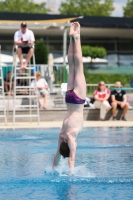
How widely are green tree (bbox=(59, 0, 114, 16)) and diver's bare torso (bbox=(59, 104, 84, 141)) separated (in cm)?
6183

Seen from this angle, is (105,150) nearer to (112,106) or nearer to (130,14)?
(112,106)

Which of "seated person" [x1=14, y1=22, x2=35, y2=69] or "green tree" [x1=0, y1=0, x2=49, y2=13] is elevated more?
"green tree" [x1=0, y1=0, x2=49, y2=13]

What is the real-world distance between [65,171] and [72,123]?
67cm

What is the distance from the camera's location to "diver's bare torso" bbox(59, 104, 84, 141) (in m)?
7.47

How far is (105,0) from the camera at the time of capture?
72562 mm

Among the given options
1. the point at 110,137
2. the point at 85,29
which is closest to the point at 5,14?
the point at 85,29

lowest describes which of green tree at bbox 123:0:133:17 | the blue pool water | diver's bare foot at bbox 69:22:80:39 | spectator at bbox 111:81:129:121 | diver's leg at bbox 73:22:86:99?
the blue pool water

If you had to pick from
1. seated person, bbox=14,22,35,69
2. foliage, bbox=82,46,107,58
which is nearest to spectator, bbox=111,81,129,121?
seated person, bbox=14,22,35,69

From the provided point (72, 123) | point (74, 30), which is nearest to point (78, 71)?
point (74, 30)

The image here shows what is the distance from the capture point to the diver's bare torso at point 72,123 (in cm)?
747

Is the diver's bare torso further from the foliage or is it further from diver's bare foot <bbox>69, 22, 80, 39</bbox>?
the foliage

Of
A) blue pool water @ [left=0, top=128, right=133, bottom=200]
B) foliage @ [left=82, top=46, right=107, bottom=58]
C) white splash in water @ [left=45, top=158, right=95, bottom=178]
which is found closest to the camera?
blue pool water @ [left=0, top=128, right=133, bottom=200]

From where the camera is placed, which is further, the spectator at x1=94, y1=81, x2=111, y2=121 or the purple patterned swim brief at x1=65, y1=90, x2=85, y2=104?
the spectator at x1=94, y1=81, x2=111, y2=121

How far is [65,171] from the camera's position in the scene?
7.79 meters
